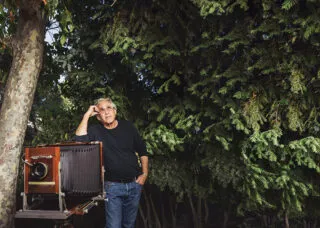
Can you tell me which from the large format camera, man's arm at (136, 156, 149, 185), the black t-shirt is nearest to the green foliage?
man's arm at (136, 156, 149, 185)

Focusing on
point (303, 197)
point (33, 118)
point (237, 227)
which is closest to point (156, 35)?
point (303, 197)

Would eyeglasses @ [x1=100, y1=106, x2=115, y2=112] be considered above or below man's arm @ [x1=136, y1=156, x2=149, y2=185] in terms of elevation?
above

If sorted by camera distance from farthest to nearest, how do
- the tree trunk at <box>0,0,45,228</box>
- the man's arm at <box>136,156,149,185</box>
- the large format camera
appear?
the tree trunk at <box>0,0,45,228</box> → the man's arm at <box>136,156,149,185</box> → the large format camera

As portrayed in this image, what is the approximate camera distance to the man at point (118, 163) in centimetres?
385

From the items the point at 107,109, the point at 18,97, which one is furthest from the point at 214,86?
the point at 18,97

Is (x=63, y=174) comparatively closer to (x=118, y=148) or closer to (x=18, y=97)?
(x=118, y=148)

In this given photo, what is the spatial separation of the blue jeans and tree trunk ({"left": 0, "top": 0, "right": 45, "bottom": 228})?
155 centimetres

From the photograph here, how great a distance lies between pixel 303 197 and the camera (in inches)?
181

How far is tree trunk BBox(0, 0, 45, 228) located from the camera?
4602mm

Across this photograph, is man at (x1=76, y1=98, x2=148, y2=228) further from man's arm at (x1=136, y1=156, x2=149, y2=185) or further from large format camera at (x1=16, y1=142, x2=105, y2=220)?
large format camera at (x1=16, y1=142, x2=105, y2=220)

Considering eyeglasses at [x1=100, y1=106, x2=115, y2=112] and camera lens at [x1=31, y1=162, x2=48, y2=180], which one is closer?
camera lens at [x1=31, y1=162, x2=48, y2=180]

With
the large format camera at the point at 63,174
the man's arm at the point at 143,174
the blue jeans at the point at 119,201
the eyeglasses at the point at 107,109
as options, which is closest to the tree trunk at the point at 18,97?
the large format camera at the point at 63,174

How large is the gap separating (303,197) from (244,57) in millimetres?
1935

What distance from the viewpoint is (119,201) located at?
389 centimetres
